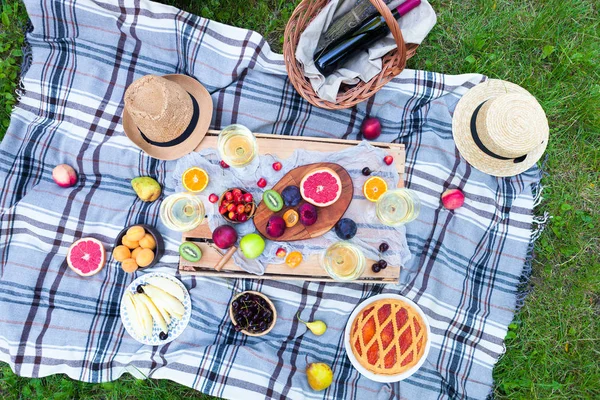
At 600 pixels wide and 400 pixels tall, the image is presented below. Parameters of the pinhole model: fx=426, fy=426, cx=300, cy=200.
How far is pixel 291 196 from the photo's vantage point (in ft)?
9.63

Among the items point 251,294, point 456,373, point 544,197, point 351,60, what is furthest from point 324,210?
point 544,197

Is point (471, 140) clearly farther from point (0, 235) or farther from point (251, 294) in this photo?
point (0, 235)

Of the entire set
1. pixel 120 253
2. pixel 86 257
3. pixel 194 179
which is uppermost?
pixel 194 179

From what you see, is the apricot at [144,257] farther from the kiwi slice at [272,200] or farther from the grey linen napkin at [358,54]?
the grey linen napkin at [358,54]

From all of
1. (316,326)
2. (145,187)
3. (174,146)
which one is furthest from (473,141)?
(145,187)

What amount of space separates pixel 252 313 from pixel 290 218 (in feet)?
2.46

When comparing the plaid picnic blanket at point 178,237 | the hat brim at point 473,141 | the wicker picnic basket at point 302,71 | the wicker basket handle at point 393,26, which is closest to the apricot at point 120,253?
the plaid picnic blanket at point 178,237

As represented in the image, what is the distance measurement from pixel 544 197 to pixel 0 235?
4256 mm

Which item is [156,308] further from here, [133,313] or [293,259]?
[293,259]

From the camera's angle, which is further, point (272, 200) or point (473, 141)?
point (473, 141)

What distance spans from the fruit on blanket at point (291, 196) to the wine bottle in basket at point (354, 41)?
0.87m

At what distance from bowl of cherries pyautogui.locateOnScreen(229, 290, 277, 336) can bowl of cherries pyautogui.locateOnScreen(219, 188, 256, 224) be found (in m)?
0.59

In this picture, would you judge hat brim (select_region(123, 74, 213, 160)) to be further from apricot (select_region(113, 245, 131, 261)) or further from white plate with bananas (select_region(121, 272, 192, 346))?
white plate with bananas (select_region(121, 272, 192, 346))

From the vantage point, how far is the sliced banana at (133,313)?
10.1ft
